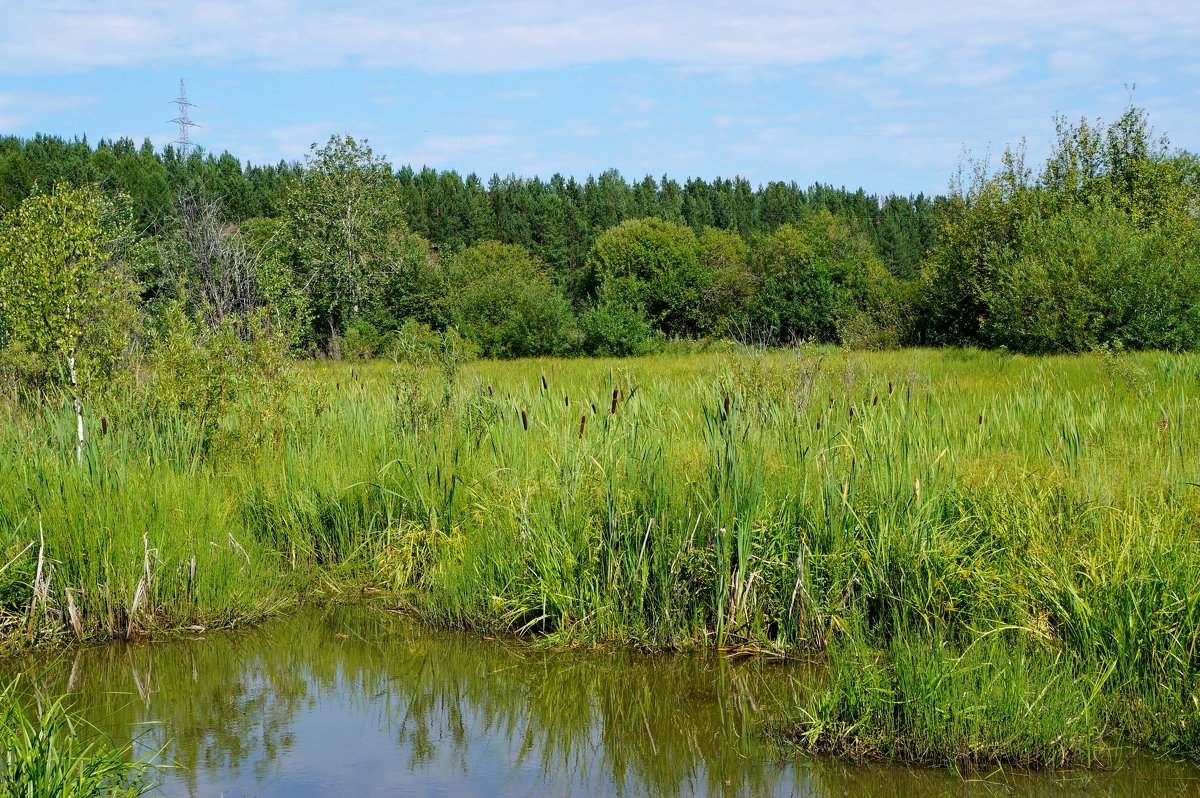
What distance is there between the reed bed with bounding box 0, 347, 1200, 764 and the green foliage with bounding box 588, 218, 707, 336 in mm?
59338

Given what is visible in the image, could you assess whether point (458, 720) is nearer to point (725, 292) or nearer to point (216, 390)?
point (216, 390)

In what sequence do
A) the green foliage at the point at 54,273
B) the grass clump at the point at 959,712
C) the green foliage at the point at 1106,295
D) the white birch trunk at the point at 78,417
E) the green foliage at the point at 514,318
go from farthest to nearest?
the green foliage at the point at 514,318, the green foliage at the point at 1106,295, the green foliage at the point at 54,273, the white birch trunk at the point at 78,417, the grass clump at the point at 959,712

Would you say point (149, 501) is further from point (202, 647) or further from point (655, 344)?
point (655, 344)

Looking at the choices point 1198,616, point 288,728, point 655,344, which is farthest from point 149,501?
point 655,344

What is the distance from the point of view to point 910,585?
5.19 metres

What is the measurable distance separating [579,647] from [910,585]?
6.36 feet

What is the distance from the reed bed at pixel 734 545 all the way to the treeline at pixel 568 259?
7.68ft

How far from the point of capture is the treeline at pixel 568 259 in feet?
42.5

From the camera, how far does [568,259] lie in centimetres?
8512

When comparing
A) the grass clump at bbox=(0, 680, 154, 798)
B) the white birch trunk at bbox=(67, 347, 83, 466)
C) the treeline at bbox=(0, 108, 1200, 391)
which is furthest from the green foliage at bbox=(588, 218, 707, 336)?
the grass clump at bbox=(0, 680, 154, 798)

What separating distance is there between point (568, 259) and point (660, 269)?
18638 mm

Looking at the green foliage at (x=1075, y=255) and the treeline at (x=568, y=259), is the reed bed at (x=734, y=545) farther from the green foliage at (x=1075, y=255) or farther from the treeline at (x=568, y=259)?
the green foliage at (x=1075, y=255)

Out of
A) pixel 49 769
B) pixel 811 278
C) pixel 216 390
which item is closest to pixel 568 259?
pixel 811 278

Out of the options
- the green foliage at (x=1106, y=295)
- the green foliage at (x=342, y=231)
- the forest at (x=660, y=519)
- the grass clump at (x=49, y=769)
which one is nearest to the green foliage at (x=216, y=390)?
the forest at (x=660, y=519)
